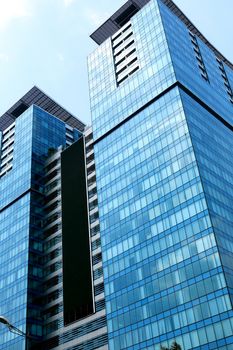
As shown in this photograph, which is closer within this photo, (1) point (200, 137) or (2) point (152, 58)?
(1) point (200, 137)

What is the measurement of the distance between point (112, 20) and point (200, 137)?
48710 millimetres

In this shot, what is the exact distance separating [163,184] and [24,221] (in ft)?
132

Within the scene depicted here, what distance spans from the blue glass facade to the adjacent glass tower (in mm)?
20959

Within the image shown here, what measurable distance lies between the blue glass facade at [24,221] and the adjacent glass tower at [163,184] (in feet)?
68.8

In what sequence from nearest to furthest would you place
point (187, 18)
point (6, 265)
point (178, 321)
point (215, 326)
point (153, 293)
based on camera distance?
point (215, 326)
point (178, 321)
point (153, 293)
point (6, 265)
point (187, 18)

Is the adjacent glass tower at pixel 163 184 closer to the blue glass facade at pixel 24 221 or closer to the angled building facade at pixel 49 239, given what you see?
the angled building facade at pixel 49 239

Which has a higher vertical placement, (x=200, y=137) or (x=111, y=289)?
(x=200, y=137)

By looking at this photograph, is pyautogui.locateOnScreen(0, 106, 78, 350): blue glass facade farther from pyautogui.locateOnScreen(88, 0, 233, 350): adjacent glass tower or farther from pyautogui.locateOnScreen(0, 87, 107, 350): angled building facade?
pyautogui.locateOnScreen(88, 0, 233, 350): adjacent glass tower

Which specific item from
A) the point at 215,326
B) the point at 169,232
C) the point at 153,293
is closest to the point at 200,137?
the point at 169,232

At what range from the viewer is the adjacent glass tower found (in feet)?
216

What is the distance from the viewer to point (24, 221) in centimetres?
10544

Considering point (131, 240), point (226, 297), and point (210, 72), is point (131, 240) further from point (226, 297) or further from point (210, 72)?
point (210, 72)

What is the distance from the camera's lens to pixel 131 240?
78625mm

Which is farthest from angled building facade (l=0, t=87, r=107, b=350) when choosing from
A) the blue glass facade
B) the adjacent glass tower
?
the adjacent glass tower
